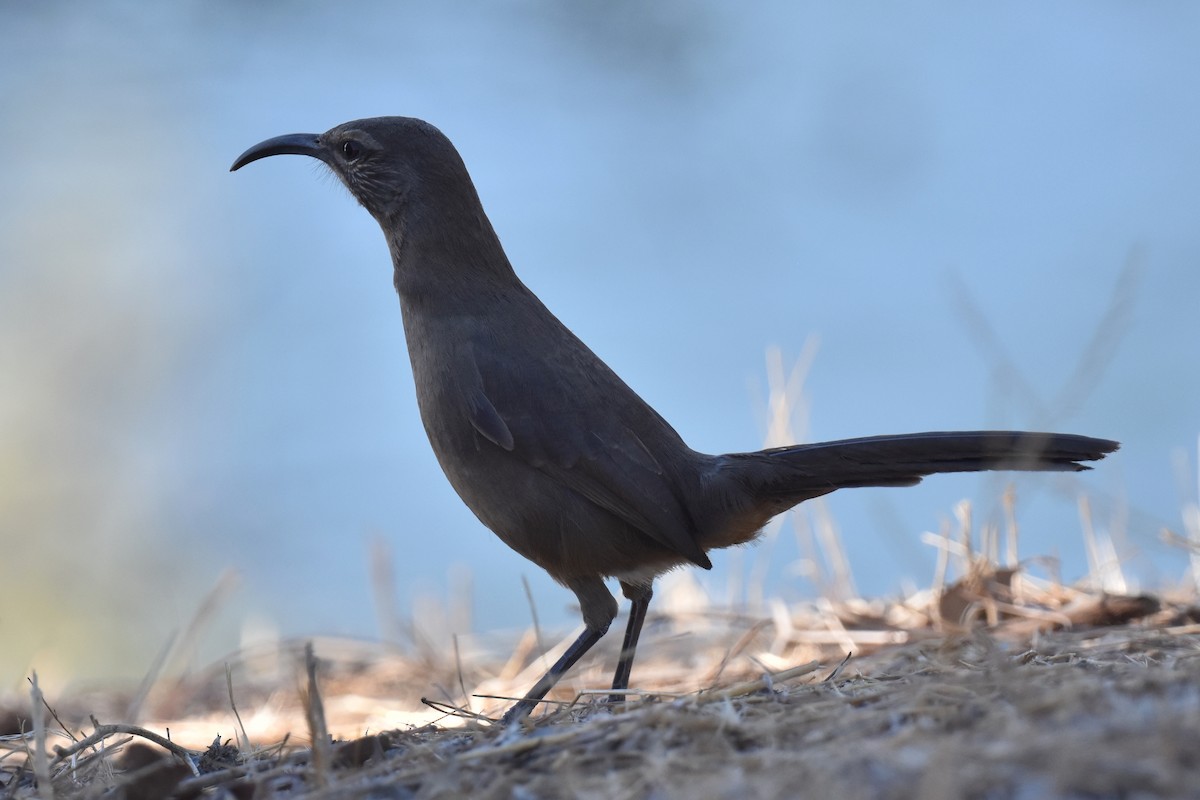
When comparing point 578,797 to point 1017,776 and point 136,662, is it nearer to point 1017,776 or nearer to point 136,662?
point 1017,776

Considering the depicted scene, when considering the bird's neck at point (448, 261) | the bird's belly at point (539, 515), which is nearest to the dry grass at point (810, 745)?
the bird's belly at point (539, 515)

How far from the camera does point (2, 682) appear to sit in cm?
561

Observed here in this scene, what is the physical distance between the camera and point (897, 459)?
11.8 feet

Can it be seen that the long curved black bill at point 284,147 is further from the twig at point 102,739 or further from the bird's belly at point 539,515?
the twig at point 102,739

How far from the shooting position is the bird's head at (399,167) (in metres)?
4.32

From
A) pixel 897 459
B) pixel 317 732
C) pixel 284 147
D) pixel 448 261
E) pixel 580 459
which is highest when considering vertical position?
pixel 284 147

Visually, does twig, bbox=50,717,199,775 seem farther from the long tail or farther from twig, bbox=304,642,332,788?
the long tail

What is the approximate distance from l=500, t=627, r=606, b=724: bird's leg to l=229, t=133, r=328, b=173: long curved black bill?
2313 millimetres

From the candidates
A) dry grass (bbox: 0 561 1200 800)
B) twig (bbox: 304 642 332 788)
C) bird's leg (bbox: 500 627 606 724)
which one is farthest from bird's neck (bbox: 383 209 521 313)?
twig (bbox: 304 642 332 788)

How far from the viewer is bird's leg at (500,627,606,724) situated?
3.14 metres

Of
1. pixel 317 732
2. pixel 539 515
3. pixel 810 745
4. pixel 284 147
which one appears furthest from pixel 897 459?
pixel 284 147

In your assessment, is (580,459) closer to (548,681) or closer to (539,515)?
(539,515)

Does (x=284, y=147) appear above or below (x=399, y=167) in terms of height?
above

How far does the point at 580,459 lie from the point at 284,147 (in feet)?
6.63
